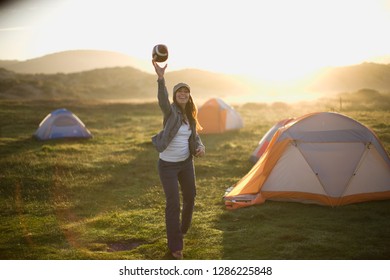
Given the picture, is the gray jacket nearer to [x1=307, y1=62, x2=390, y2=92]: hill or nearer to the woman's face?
the woman's face

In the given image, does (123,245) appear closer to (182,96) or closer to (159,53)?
(182,96)

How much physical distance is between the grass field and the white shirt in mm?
1327

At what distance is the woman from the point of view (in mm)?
5133

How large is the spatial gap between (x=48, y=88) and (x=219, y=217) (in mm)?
43001

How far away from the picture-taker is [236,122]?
1906cm

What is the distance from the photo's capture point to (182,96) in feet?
17.2

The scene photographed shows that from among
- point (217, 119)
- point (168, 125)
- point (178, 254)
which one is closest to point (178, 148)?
point (168, 125)

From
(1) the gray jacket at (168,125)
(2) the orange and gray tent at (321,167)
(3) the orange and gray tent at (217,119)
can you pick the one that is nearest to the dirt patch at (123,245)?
(1) the gray jacket at (168,125)

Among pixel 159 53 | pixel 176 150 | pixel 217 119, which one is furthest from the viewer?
pixel 217 119

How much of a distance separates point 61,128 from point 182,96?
12.5m

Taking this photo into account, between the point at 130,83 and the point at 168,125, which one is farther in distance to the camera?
the point at 130,83

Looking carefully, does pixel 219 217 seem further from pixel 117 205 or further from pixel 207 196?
pixel 117 205

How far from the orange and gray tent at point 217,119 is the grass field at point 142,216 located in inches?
178
